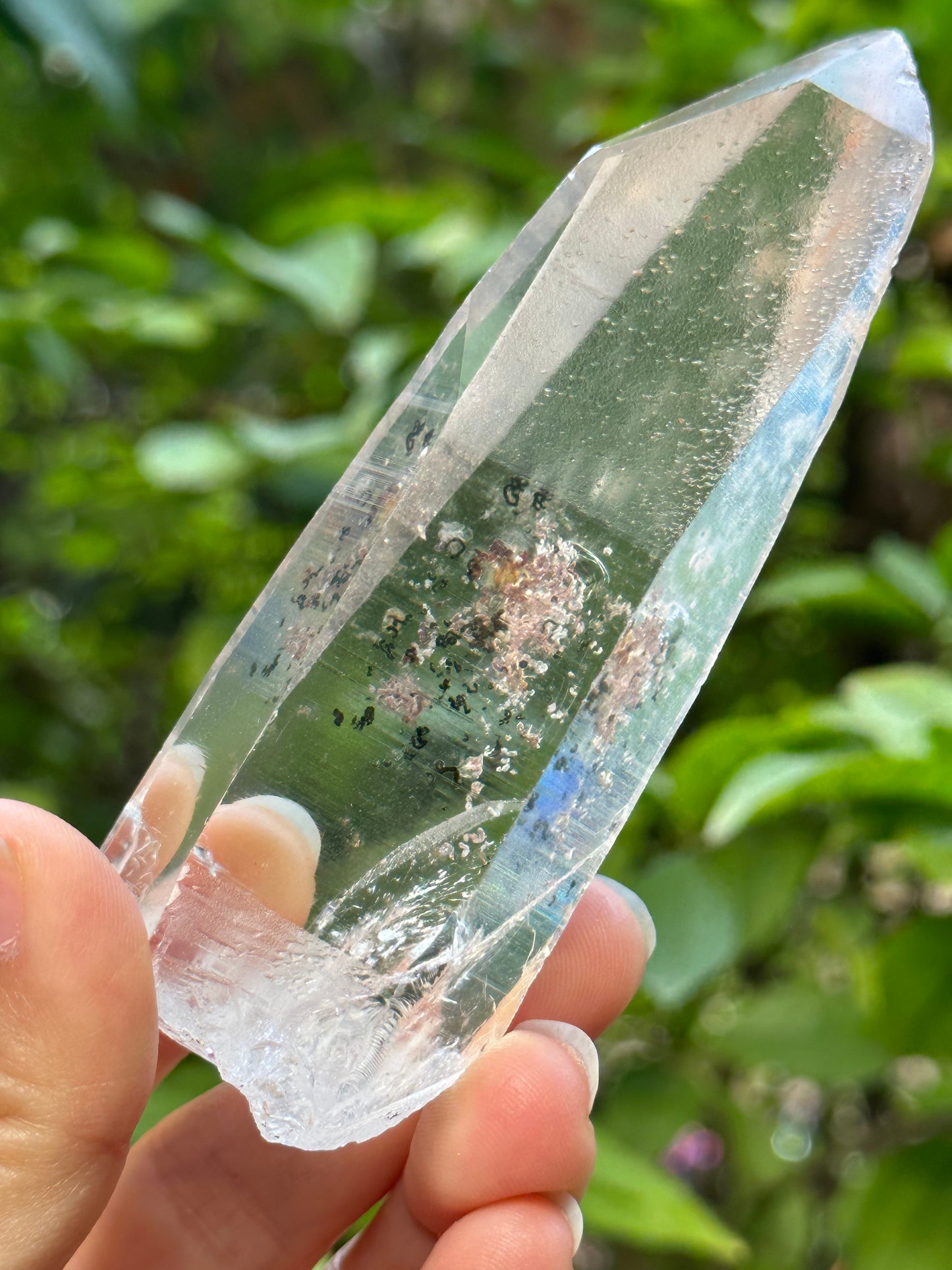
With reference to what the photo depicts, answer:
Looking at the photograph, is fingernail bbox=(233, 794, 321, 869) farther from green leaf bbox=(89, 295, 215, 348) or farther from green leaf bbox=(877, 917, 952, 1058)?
green leaf bbox=(89, 295, 215, 348)

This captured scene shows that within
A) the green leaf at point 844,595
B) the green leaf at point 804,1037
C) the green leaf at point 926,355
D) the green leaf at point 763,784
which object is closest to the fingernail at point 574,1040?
the green leaf at point 763,784

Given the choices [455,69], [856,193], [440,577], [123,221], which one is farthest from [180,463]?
[455,69]

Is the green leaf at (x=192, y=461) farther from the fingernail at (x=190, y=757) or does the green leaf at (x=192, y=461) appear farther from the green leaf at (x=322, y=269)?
the fingernail at (x=190, y=757)

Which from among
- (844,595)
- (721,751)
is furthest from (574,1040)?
(844,595)

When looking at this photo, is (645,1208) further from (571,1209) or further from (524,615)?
(524,615)

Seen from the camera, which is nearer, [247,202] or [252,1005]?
[252,1005]

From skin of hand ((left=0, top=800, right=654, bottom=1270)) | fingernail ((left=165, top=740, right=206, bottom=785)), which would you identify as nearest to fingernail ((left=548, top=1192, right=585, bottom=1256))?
skin of hand ((left=0, top=800, right=654, bottom=1270))

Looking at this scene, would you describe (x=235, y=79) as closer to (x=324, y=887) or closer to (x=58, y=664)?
(x=58, y=664)
